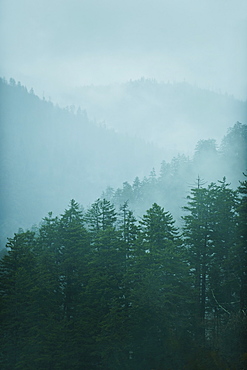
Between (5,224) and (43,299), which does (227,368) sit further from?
(5,224)

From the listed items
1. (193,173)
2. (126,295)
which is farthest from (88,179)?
(126,295)

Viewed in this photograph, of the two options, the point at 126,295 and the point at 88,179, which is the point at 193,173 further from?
the point at 88,179

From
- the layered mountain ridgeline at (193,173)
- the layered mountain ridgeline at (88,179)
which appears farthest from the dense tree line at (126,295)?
the layered mountain ridgeline at (193,173)

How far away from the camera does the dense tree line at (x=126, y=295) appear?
1866cm

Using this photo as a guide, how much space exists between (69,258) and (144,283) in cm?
681

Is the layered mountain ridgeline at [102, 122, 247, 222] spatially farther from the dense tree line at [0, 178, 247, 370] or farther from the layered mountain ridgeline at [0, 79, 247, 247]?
the dense tree line at [0, 178, 247, 370]

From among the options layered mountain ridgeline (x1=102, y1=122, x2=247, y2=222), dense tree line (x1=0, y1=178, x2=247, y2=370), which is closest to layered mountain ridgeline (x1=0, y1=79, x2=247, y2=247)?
layered mountain ridgeline (x1=102, y1=122, x2=247, y2=222)

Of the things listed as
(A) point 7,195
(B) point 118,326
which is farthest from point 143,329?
(A) point 7,195

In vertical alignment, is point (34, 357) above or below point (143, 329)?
below

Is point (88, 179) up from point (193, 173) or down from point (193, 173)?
up

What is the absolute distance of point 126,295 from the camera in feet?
67.1

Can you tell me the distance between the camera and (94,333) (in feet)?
66.4

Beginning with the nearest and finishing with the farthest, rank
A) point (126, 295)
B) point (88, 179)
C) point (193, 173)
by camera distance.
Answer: point (126, 295), point (193, 173), point (88, 179)

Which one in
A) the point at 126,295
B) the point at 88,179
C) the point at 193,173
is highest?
the point at 88,179
